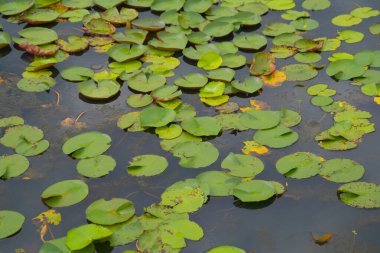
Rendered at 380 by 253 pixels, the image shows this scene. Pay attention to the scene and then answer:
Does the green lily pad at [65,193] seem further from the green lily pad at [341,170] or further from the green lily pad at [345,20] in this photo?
the green lily pad at [345,20]

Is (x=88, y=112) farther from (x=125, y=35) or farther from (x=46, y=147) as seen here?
(x=125, y=35)

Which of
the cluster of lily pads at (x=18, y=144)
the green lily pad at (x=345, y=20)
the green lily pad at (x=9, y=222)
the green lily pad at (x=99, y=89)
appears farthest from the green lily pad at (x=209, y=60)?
the green lily pad at (x=9, y=222)

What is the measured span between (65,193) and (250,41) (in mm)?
1346

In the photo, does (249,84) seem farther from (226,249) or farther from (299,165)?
(226,249)

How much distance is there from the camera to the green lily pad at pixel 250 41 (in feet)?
10.8

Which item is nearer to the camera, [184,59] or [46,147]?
[46,147]

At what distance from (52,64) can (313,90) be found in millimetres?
1251

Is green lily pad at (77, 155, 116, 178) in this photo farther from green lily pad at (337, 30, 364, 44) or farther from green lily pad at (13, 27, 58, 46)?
green lily pad at (337, 30, 364, 44)

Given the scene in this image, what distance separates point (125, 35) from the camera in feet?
11.0

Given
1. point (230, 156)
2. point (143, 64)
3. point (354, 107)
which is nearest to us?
point (230, 156)

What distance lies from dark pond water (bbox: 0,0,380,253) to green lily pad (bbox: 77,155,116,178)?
2 cm

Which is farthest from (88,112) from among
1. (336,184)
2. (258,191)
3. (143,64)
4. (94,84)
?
(336,184)

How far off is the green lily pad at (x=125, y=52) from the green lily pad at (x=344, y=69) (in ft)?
2.97

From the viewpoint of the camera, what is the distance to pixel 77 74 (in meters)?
3.11
